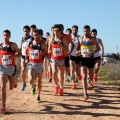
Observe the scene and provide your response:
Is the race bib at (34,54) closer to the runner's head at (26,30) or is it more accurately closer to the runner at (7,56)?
the runner at (7,56)

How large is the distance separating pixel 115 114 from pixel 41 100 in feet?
8.11

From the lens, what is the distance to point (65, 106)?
331 inches

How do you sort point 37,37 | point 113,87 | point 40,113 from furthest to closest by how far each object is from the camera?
point 113,87
point 37,37
point 40,113

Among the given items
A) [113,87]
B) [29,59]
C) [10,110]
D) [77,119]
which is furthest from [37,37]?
[113,87]

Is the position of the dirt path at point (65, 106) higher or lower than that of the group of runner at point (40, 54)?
lower

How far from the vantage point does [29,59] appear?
8.91 meters

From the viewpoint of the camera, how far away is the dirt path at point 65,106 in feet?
24.6

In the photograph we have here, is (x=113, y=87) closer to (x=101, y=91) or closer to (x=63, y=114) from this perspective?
(x=101, y=91)

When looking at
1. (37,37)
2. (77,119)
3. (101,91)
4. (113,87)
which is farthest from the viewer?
(113,87)

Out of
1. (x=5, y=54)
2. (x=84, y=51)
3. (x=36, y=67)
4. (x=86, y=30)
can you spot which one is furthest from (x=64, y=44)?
(x=5, y=54)

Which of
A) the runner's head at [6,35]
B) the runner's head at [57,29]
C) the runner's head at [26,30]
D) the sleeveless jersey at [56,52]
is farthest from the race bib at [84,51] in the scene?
the runner's head at [6,35]

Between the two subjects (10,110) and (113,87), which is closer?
(10,110)

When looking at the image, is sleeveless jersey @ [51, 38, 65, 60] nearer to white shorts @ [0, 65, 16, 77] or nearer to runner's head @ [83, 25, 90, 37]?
runner's head @ [83, 25, 90, 37]

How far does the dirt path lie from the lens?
24.6 ft
